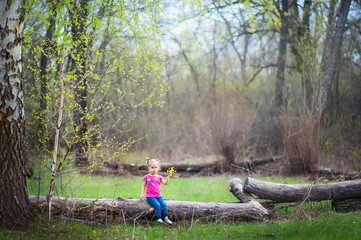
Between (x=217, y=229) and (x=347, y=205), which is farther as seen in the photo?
(x=347, y=205)

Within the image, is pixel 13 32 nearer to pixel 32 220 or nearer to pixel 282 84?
pixel 32 220

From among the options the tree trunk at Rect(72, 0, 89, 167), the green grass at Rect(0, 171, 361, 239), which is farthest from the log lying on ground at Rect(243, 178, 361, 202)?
the tree trunk at Rect(72, 0, 89, 167)

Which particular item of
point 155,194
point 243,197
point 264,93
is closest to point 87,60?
point 155,194

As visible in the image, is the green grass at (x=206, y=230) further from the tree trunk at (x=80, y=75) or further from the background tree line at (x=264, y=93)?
the background tree line at (x=264, y=93)

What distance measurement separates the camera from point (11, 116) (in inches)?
177

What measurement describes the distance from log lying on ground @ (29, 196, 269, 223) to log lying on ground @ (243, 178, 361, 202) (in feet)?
1.43

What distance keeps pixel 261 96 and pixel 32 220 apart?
14.9 metres

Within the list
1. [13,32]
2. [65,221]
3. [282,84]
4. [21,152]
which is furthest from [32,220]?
[282,84]

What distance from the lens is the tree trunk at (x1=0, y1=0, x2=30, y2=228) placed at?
4.42 meters

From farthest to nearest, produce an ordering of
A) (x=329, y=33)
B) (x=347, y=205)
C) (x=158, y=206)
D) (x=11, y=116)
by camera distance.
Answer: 1. (x=329, y=33)
2. (x=347, y=205)
3. (x=158, y=206)
4. (x=11, y=116)

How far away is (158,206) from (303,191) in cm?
267

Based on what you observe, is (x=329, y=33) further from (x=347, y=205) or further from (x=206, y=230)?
(x=206, y=230)

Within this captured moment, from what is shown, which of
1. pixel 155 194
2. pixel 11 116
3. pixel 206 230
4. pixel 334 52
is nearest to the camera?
pixel 11 116

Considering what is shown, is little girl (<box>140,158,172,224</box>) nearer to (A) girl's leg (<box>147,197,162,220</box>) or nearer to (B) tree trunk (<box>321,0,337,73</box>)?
(A) girl's leg (<box>147,197,162,220</box>)
